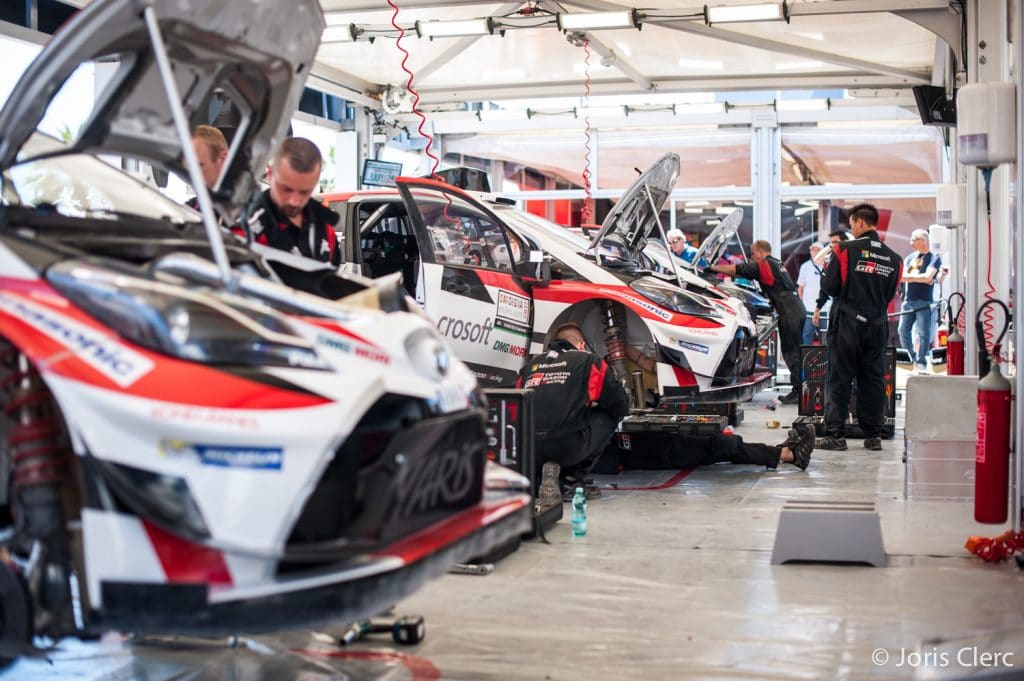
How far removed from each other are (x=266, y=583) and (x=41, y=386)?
2.67 ft

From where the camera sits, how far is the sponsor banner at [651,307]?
8531 mm

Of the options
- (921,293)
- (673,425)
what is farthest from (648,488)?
(921,293)

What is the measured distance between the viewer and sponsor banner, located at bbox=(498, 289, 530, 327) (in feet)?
27.2

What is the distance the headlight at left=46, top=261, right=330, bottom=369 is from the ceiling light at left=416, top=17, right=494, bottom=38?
994 centimetres

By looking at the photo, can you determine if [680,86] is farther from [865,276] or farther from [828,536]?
[828,536]

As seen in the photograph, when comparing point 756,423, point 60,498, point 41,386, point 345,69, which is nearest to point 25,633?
point 60,498

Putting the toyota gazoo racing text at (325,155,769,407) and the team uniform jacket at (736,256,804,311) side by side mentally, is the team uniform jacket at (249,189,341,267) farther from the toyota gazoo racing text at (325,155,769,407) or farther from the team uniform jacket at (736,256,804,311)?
the team uniform jacket at (736,256,804,311)

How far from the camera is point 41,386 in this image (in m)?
3.03

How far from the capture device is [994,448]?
5.52 m

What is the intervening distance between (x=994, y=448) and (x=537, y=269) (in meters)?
3.87

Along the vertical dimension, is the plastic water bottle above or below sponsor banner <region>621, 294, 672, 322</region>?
below

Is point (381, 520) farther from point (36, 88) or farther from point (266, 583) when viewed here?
point (36, 88)

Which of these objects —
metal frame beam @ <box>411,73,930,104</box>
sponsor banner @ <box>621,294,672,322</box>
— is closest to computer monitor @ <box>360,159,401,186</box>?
sponsor banner @ <box>621,294,672,322</box>

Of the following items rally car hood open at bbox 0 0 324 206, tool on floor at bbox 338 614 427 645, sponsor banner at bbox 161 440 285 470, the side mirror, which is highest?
rally car hood open at bbox 0 0 324 206
